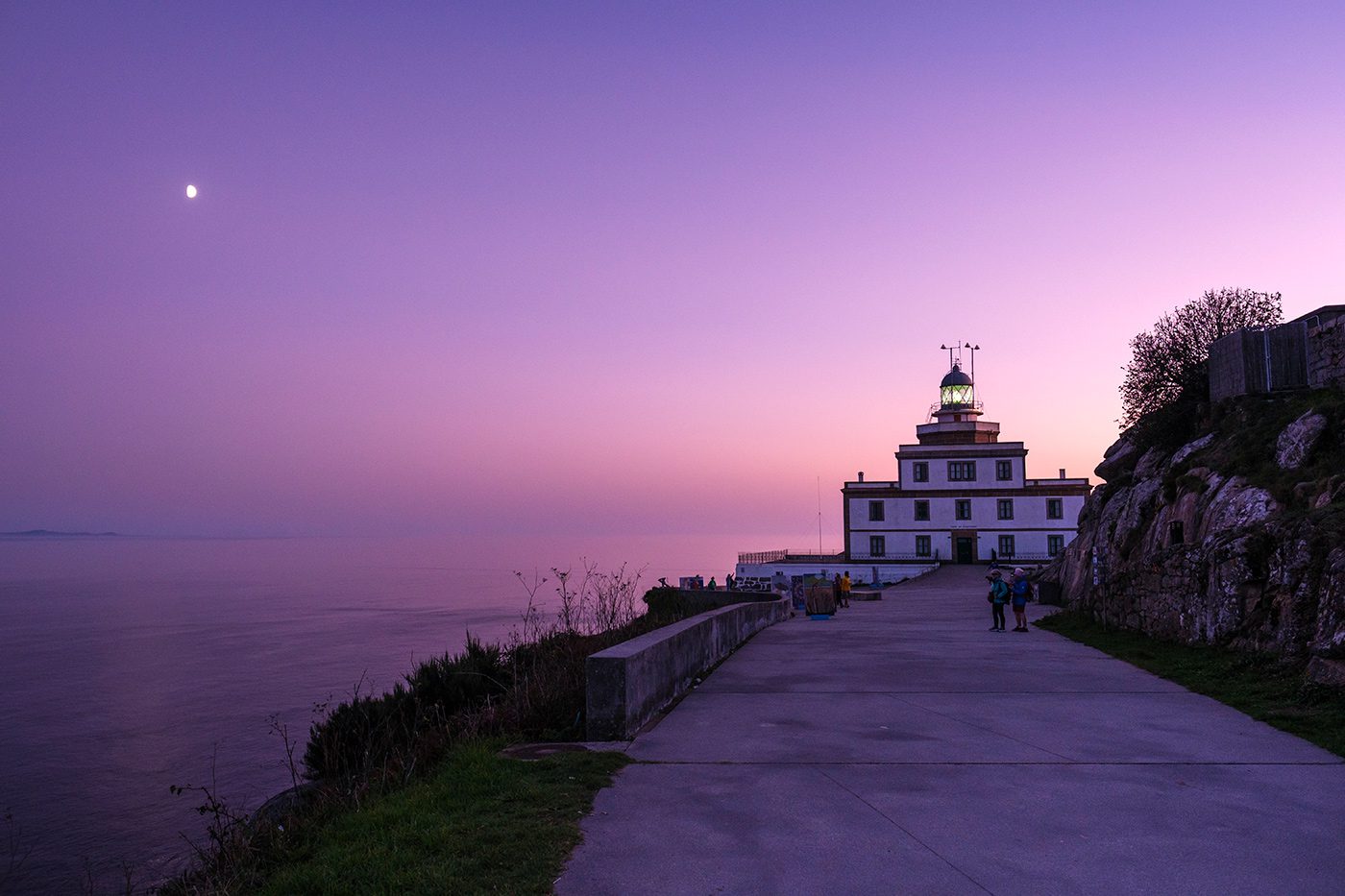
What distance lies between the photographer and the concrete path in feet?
16.1

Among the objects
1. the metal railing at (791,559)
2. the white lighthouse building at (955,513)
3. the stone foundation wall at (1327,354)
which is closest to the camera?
the stone foundation wall at (1327,354)

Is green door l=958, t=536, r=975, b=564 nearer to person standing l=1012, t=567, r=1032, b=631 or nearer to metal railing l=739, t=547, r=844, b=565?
metal railing l=739, t=547, r=844, b=565

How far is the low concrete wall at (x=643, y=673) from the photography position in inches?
325

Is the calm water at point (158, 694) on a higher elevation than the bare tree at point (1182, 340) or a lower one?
lower

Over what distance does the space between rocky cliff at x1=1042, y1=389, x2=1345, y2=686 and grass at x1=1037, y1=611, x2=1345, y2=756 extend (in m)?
0.22

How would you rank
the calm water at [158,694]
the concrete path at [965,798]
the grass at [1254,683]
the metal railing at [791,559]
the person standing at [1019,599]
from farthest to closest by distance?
the metal railing at [791,559]
the person standing at [1019,599]
the calm water at [158,694]
the grass at [1254,683]
the concrete path at [965,798]

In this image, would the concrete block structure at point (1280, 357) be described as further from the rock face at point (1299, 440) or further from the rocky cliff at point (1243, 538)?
the rock face at point (1299, 440)

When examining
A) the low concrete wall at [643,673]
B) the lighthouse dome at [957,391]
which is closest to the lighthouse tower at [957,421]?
the lighthouse dome at [957,391]

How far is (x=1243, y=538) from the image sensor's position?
12500 millimetres

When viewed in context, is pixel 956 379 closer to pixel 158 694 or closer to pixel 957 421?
pixel 957 421

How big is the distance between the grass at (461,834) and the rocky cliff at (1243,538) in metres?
8.03

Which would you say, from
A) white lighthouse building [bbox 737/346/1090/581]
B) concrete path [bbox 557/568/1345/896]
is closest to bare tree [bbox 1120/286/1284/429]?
concrete path [bbox 557/568/1345/896]

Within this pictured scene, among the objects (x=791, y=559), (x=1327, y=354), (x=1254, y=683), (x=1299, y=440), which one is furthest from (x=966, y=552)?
(x=1254, y=683)

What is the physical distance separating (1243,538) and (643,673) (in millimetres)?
8952
